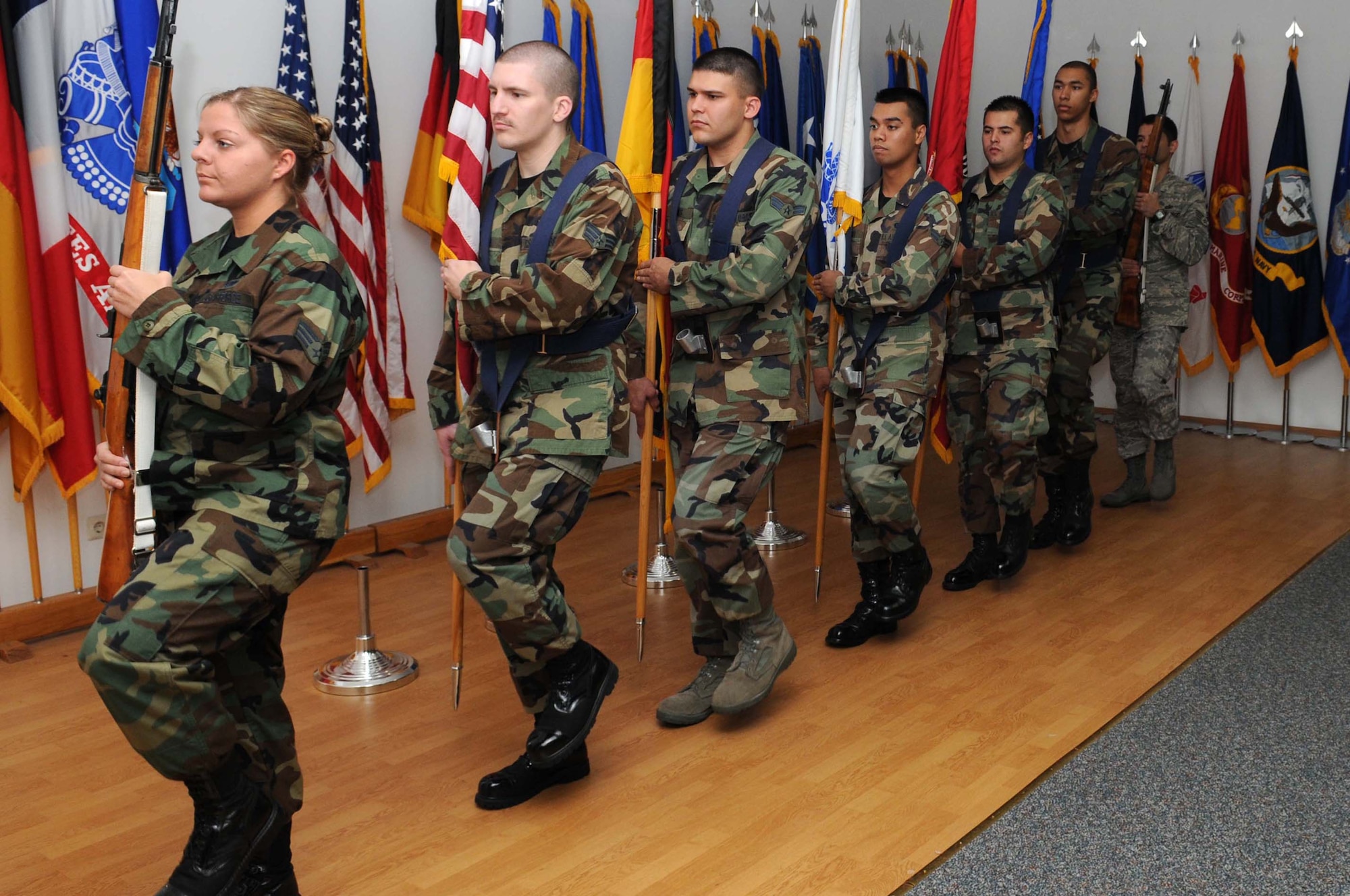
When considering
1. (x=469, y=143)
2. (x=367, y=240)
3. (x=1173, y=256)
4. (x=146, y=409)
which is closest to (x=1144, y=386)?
(x=1173, y=256)

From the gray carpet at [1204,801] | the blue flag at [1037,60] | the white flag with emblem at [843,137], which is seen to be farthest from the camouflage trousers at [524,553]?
the blue flag at [1037,60]

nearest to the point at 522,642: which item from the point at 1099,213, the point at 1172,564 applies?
the point at 1172,564

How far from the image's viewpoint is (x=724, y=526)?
3.18 metres

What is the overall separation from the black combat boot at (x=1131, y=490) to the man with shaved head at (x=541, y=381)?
344cm

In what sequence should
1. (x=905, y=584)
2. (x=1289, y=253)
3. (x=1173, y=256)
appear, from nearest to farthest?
(x=905, y=584)
(x=1173, y=256)
(x=1289, y=253)

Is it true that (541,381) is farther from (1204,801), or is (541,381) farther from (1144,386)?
(1144,386)

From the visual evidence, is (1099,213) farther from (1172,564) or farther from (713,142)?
(713,142)

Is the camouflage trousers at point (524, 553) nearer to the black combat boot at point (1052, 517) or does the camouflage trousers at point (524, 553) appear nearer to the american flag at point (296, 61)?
the american flag at point (296, 61)

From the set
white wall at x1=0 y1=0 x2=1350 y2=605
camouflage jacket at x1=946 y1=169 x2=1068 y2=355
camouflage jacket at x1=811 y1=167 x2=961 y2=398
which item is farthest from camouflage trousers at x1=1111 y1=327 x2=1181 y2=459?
camouflage jacket at x1=811 y1=167 x2=961 y2=398

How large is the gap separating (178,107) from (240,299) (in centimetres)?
254

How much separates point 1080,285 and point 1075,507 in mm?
938

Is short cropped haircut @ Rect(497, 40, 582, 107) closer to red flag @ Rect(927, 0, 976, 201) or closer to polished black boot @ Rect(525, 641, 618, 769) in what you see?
polished black boot @ Rect(525, 641, 618, 769)

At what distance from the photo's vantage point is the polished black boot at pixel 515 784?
9.24 ft

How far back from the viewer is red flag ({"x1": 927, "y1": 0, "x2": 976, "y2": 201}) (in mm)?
4531
